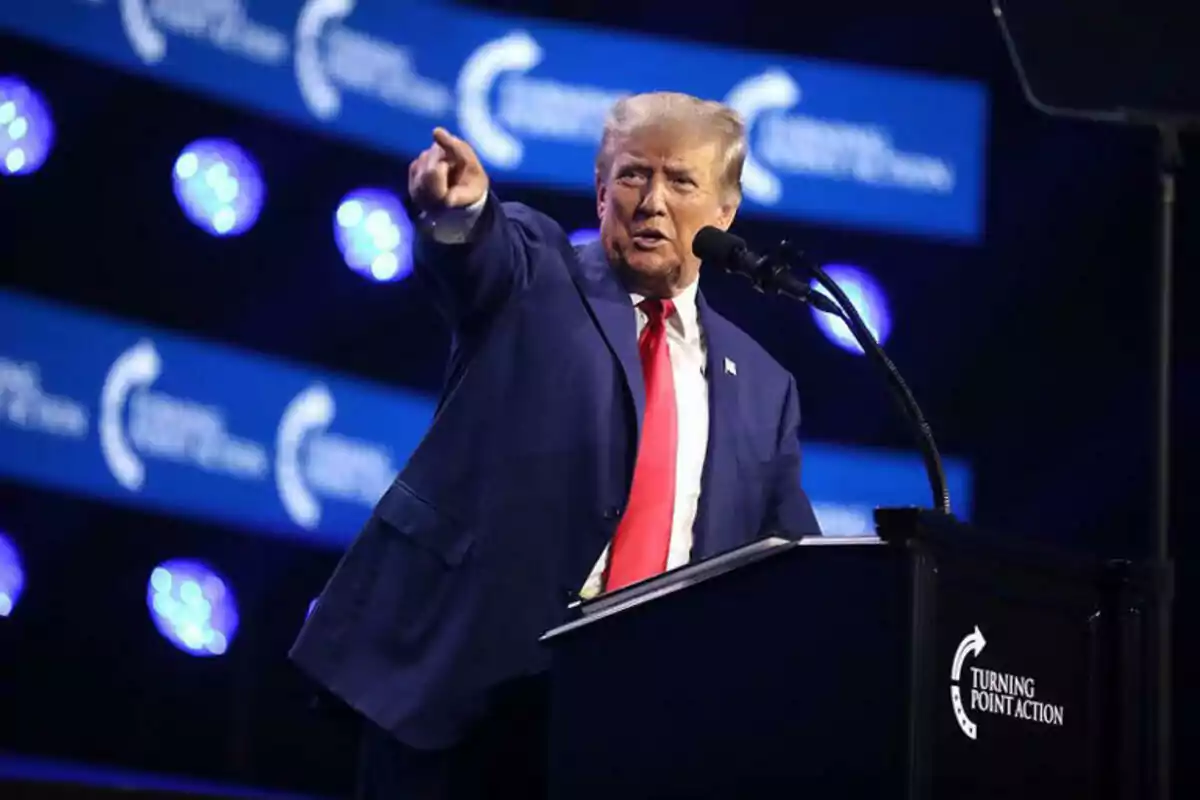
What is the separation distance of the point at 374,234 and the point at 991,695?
2.42 metres

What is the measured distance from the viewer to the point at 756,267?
7.79 feet

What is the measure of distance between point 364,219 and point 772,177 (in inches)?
41.6

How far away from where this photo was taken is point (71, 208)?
373 centimetres

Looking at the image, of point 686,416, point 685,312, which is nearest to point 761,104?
point 685,312

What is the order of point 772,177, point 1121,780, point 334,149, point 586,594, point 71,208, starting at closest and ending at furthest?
point 1121,780, point 586,594, point 71,208, point 334,149, point 772,177

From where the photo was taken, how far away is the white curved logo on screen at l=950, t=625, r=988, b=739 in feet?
6.59

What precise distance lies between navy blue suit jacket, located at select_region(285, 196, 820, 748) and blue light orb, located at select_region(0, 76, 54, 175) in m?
1.41

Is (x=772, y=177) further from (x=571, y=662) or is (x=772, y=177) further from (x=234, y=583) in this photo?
(x=571, y=662)

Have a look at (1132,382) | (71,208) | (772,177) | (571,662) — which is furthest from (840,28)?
(571,662)

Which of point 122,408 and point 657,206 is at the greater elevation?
point 657,206

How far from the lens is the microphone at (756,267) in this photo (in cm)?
236

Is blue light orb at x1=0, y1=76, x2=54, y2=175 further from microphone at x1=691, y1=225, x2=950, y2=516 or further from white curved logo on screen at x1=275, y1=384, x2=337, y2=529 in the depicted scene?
microphone at x1=691, y1=225, x2=950, y2=516

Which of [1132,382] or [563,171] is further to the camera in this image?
[1132,382]

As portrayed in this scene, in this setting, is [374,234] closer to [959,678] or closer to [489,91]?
[489,91]
